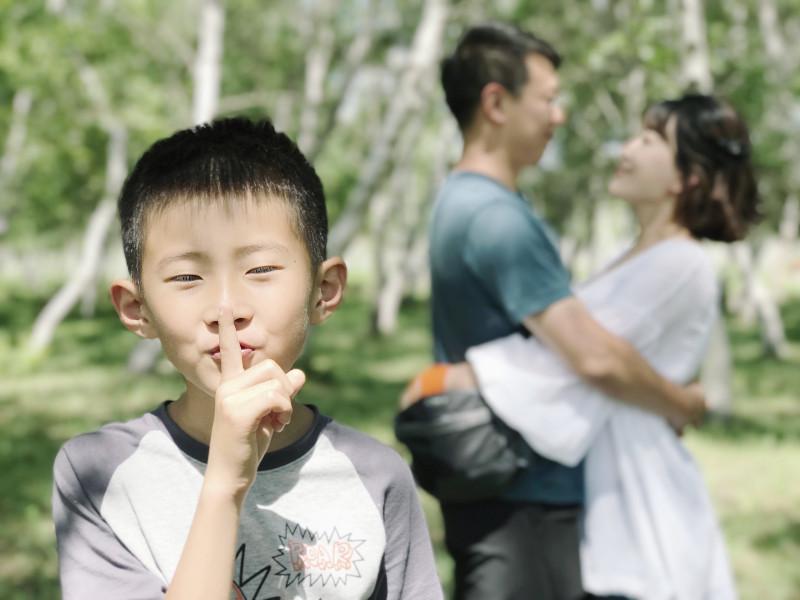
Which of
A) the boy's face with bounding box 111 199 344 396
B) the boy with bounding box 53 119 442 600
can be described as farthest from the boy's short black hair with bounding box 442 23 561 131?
the boy's face with bounding box 111 199 344 396

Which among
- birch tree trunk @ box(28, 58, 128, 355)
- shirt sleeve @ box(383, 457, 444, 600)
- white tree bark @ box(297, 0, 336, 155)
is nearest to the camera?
shirt sleeve @ box(383, 457, 444, 600)

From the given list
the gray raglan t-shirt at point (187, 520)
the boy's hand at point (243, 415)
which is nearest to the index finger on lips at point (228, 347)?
the boy's hand at point (243, 415)

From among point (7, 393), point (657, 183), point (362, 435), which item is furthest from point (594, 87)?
point (362, 435)

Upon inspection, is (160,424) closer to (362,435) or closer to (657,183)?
(362,435)

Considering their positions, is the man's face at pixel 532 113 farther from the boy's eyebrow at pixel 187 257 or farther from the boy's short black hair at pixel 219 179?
the boy's eyebrow at pixel 187 257

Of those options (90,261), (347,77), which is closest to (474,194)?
(347,77)

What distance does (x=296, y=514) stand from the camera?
4.76 ft

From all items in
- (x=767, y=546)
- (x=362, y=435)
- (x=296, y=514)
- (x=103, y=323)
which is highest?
(x=103, y=323)

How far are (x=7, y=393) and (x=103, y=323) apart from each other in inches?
622

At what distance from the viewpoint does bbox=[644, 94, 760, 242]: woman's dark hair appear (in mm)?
2930

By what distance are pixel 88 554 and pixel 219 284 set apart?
1.51ft

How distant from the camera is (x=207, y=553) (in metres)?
1.22

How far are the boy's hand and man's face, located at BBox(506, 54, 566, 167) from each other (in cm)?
183

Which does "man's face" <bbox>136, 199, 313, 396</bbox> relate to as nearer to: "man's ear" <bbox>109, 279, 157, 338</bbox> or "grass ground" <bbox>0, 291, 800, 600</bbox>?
"man's ear" <bbox>109, 279, 157, 338</bbox>
